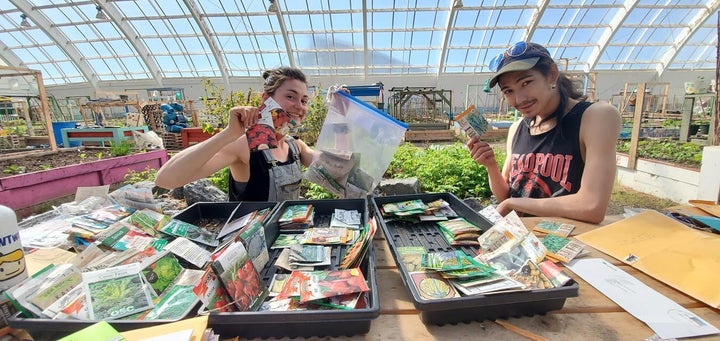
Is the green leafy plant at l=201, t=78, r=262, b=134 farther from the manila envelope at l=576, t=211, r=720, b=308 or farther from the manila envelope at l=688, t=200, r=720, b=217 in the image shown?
the manila envelope at l=688, t=200, r=720, b=217

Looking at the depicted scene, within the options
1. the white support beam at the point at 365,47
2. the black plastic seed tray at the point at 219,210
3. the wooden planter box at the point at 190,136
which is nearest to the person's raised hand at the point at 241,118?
the black plastic seed tray at the point at 219,210

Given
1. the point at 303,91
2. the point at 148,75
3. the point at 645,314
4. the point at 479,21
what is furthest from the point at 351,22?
the point at 645,314

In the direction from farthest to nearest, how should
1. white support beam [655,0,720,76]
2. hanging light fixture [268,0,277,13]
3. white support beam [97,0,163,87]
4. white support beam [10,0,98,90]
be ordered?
white support beam [10,0,98,90] → white support beam [655,0,720,76] → white support beam [97,0,163,87] → hanging light fixture [268,0,277,13]

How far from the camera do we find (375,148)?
4.75 feet

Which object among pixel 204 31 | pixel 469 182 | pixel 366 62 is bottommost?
pixel 469 182

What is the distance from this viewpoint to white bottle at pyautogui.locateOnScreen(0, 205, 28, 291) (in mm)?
749

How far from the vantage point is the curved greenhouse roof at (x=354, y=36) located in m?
19.5

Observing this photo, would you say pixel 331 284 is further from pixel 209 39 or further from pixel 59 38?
pixel 59 38

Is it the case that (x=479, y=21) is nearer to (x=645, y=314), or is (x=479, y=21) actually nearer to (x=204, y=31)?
(x=204, y=31)

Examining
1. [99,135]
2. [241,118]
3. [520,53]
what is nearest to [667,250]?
[520,53]

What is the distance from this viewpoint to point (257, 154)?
1859mm

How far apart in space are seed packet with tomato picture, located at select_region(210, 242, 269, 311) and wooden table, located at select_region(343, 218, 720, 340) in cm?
27

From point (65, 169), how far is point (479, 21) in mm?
21844

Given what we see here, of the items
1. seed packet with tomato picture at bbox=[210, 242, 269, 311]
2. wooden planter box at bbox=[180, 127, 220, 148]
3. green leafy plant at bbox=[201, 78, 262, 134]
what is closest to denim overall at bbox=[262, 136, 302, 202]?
seed packet with tomato picture at bbox=[210, 242, 269, 311]
